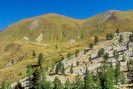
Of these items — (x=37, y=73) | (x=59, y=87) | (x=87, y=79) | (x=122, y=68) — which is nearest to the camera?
(x=37, y=73)

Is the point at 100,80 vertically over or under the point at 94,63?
under

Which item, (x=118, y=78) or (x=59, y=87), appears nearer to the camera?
(x=59, y=87)

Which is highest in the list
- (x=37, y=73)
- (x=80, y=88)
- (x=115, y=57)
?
(x=115, y=57)

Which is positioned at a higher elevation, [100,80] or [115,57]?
[115,57]

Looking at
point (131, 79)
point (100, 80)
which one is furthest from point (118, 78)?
point (100, 80)

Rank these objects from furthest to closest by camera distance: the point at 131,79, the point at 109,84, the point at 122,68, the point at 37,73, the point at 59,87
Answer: the point at 122,68
the point at 131,79
the point at 59,87
the point at 109,84
the point at 37,73

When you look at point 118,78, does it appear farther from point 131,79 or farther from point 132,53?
point 132,53

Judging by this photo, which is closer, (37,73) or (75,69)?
(37,73)

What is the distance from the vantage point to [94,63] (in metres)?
196

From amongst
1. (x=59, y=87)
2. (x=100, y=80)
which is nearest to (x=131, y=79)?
(x=100, y=80)

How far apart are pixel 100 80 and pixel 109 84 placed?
18.2ft

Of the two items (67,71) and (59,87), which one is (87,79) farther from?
(67,71)

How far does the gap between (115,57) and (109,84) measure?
97.3 meters

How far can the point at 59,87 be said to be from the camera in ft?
365
